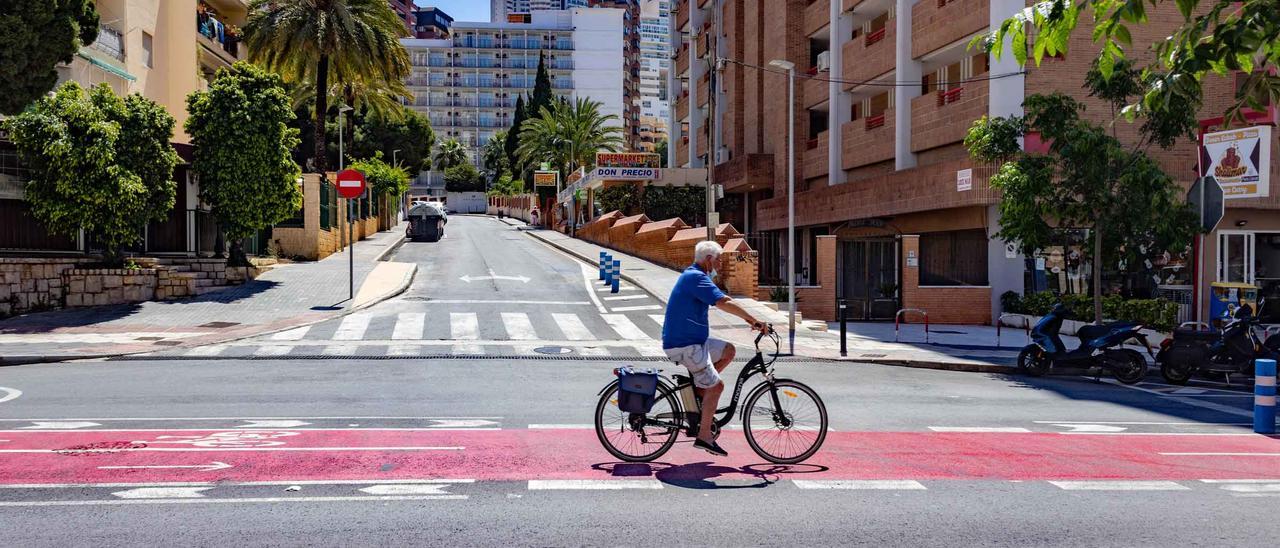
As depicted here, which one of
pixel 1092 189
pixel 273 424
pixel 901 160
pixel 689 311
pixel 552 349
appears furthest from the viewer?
pixel 901 160

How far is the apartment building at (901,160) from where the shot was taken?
27438 millimetres

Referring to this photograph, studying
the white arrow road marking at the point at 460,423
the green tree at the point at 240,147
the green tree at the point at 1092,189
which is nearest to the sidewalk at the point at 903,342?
the green tree at the point at 1092,189

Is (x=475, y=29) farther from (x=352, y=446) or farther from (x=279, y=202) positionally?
(x=352, y=446)

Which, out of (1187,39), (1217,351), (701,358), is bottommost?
(1217,351)

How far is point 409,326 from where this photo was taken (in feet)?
73.0

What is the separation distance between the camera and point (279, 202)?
92.8 ft

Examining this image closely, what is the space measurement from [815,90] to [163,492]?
38.5 m

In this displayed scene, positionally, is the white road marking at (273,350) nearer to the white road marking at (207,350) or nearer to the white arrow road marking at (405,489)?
the white road marking at (207,350)

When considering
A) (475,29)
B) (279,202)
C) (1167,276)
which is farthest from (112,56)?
(475,29)

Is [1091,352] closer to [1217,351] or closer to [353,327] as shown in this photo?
[1217,351]

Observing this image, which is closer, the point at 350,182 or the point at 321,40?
the point at 350,182

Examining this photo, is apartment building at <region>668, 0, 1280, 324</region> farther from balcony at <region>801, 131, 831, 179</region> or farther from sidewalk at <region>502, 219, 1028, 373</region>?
sidewalk at <region>502, 219, 1028, 373</region>

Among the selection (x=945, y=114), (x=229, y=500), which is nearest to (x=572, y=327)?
(x=229, y=500)

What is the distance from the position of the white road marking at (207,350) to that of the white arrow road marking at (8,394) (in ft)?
14.2
